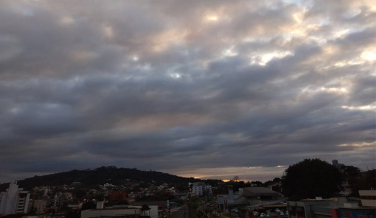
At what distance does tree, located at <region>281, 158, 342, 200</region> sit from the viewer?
78.9 metres

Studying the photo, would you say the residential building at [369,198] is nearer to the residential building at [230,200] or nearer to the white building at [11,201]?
the residential building at [230,200]

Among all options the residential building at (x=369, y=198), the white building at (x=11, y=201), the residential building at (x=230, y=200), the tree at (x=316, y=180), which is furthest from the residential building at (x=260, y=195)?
the white building at (x=11, y=201)

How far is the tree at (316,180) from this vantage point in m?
78.9

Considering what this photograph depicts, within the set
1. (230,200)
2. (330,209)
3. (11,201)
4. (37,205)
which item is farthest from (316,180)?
(37,205)

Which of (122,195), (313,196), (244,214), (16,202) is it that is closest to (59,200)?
(122,195)

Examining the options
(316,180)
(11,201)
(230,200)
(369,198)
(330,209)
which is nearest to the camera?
(369,198)

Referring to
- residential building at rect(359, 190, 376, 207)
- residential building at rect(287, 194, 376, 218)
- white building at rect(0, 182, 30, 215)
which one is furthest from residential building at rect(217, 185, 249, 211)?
white building at rect(0, 182, 30, 215)

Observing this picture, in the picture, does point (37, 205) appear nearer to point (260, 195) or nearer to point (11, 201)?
point (11, 201)

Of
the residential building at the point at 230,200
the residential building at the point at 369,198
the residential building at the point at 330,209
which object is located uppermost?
the residential building at the point at 369,198

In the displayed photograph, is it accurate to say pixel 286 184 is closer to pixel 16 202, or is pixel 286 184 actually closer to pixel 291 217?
pixel 291 217

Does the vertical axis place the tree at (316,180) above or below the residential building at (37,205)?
above

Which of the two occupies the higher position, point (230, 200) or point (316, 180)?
point (316, 180)

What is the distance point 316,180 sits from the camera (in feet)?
264

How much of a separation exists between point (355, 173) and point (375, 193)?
88.1m
